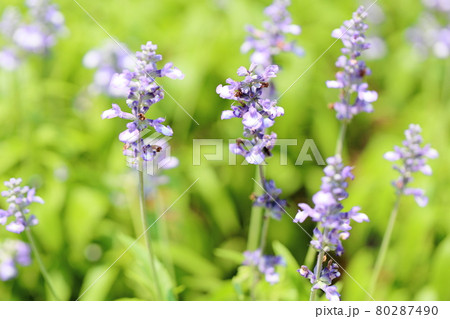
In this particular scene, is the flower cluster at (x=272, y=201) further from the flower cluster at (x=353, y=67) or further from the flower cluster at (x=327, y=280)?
the flower cluster at (x=353, y=67)

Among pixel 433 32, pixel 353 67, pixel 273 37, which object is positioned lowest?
pixel 353 67

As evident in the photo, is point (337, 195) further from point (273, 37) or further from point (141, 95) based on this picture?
point (273, 37)

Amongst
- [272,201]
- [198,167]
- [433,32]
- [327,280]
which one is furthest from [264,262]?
[433,32]

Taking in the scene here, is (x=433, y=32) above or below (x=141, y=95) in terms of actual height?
above

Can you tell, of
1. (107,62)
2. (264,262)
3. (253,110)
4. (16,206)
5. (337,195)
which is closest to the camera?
(337,195)

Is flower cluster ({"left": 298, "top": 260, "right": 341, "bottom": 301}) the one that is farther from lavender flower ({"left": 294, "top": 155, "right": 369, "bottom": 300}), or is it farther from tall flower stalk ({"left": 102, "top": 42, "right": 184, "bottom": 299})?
tall flower stalk ({"left": 102, "top": 42, "right": 184, "bottom": 299})

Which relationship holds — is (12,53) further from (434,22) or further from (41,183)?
(434,22)
